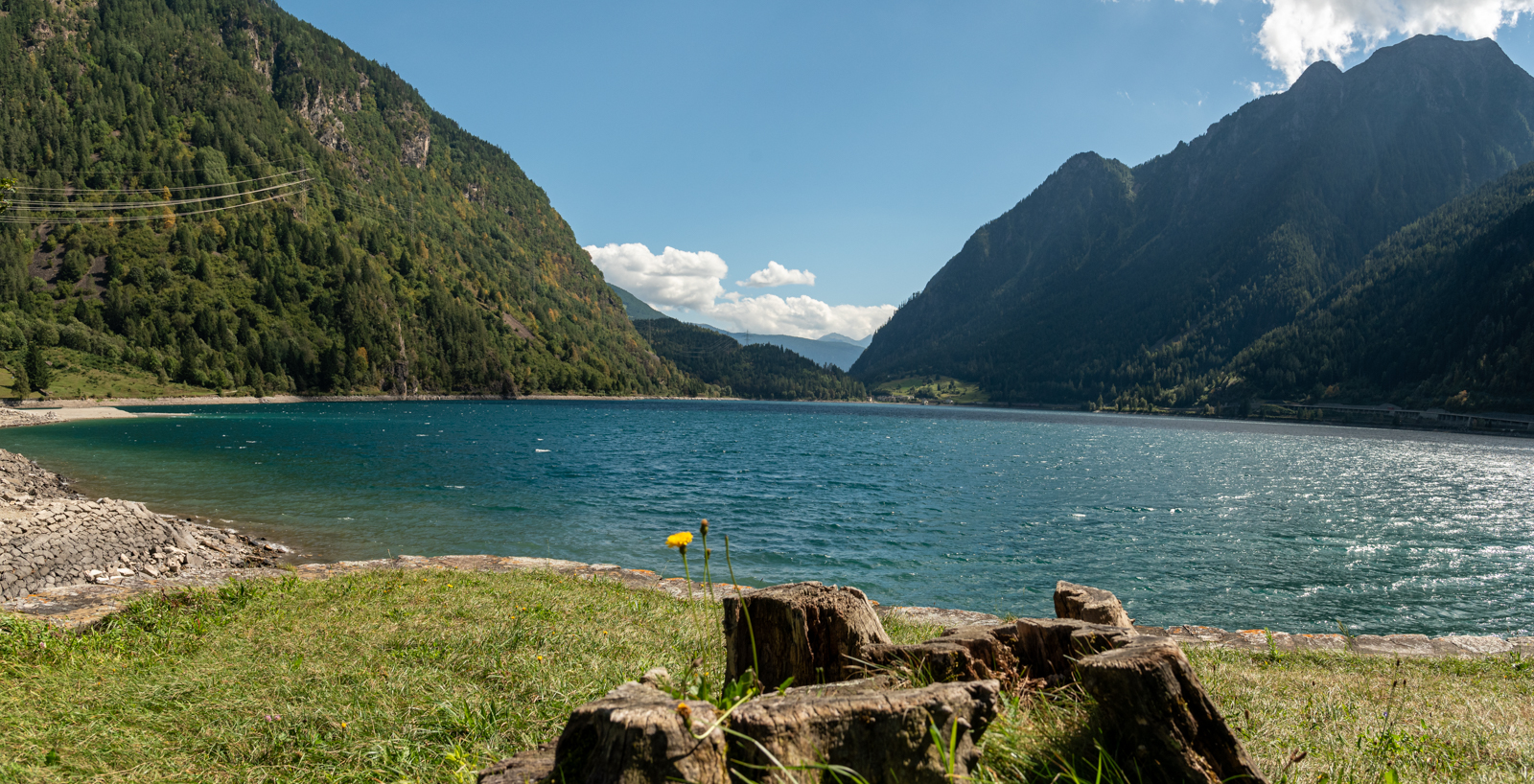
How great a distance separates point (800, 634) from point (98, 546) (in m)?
17.9

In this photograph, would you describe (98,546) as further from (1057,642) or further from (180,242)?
(180,242)

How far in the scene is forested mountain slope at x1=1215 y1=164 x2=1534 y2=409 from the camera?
141375mm

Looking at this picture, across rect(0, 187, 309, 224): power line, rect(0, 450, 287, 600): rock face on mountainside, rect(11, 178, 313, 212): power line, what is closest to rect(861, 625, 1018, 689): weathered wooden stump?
rect(0, 450, 287, 600): rock face on mountainside

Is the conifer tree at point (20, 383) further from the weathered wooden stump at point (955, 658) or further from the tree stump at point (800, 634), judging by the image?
the weathered wooden stump at point (955, 658)

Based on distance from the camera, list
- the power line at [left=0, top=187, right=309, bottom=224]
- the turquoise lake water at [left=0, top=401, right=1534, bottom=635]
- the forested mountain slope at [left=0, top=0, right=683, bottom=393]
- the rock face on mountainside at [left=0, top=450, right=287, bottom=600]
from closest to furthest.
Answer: the rock face on mountainside at [left=0, top=450, right=287, bottom=600]
the turquoise lake water at [left=0, top=401, right=1534, bottom=635]
the forested mountain slope at [left=0, top=0, right=683, bottom=393]
the power line at [left=0, top=187, right=309, bottom=224]

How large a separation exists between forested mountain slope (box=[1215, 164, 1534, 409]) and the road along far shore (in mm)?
184272

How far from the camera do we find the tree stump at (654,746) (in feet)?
7.55

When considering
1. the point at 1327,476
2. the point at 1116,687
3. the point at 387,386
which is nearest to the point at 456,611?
the point at 1116,687

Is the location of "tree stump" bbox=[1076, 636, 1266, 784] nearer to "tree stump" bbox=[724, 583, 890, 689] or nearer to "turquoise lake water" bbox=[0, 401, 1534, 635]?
"tree stump" bbox=[724, 583, 890, 689]

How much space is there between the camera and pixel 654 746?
2311 mm

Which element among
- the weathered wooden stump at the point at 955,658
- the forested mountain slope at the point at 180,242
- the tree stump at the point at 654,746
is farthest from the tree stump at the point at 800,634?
the forested mountain slope at the point at 180,242

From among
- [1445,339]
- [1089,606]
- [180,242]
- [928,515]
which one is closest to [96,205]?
[180,242]

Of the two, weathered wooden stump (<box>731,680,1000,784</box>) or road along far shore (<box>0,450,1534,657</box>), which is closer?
weathered wooden stump (<box>731,680,1000,784</box>)

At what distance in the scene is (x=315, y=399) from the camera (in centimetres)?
14638
